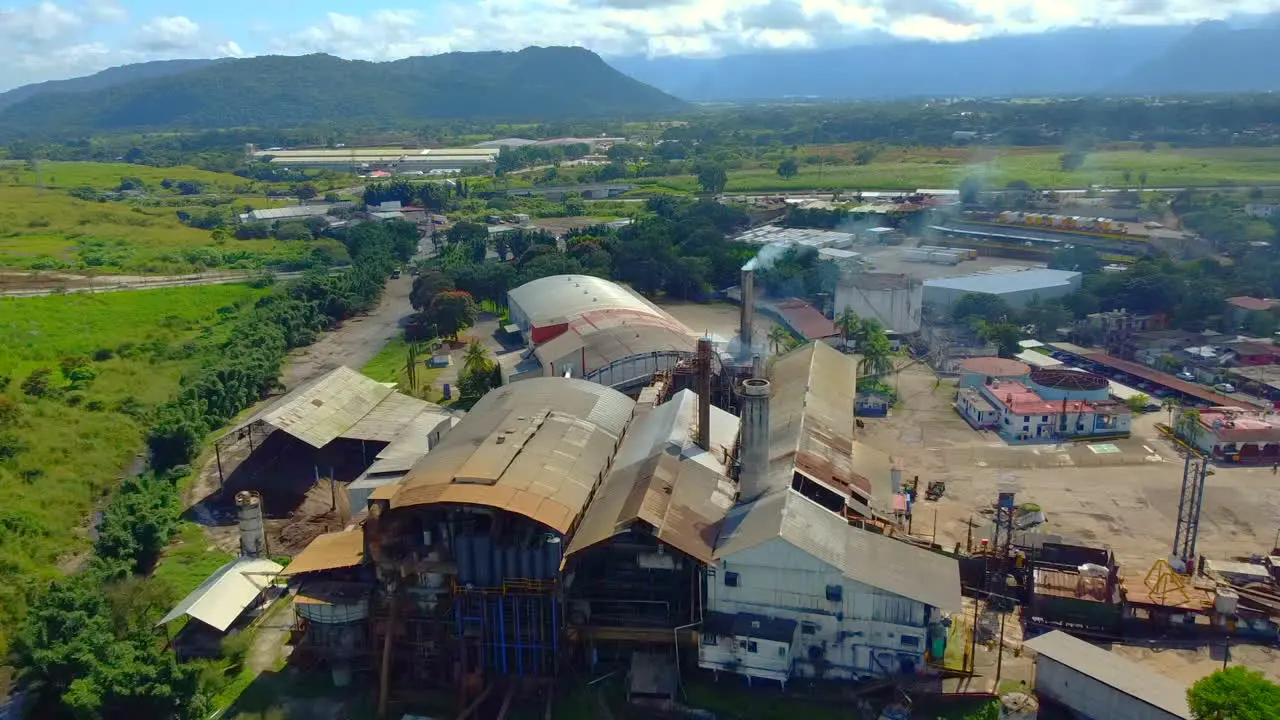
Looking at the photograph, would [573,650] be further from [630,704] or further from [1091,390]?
[1091,390]

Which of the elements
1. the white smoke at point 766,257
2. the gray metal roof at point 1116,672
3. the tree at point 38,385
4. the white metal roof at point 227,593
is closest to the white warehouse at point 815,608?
the gray metal roof at point 1116,672

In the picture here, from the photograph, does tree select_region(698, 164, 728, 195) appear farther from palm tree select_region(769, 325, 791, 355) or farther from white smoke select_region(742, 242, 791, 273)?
palm tree select_region(769, 325, 791, 355)

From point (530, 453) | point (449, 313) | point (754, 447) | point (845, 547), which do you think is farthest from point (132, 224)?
point (845, 547)

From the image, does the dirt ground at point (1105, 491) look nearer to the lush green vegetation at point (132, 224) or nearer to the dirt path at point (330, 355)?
the dirt path at point (330, 355)

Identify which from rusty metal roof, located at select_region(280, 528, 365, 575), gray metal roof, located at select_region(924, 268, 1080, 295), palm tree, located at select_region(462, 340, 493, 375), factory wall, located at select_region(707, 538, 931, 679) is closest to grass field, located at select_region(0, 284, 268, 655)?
rusty metal roof, located at select_region(280, 528, 365, 575)

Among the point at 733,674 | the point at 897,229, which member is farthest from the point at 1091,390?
the point at 897,229

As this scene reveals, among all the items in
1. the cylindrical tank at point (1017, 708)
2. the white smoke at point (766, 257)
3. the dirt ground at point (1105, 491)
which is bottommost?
the dirt ground at point (1105, 491)
